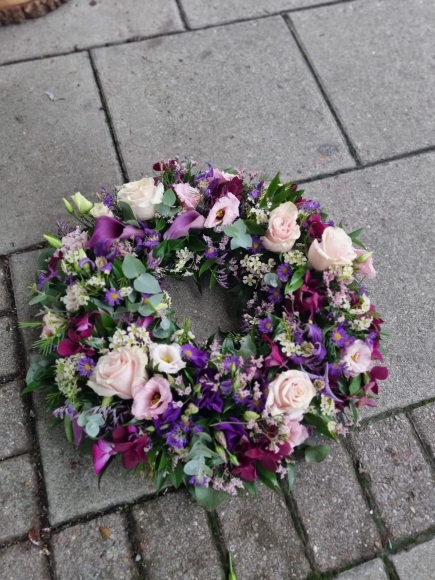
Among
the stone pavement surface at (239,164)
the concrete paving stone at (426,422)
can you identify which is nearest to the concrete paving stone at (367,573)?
the stone pavement surface at (239,164)

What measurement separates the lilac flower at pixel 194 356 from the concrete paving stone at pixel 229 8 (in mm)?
1823

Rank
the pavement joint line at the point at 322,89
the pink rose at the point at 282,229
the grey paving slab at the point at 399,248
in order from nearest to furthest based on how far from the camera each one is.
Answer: the pink rose at the point at 282,229, the grey paving slab at the point at 399,248, the pavement joint line at the point at 322,89

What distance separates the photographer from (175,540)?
1700 mm

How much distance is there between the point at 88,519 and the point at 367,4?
9.02ft

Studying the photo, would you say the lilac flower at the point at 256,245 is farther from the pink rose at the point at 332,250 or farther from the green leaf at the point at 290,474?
the green leaf at the point at 290,474

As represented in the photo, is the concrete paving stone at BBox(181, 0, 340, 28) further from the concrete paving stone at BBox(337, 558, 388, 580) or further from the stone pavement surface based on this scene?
the concrete paving stone at BBox(337, 558, 388, 580)

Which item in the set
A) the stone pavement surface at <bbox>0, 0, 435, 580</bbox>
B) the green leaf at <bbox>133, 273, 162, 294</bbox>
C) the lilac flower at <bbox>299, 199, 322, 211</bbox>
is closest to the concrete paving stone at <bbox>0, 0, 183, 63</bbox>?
the stone pavement surface at <bbox>0, 0, 435, 580</bbox>

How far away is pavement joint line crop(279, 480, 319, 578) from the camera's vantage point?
1.70 meters

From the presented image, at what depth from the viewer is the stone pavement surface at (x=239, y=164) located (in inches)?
67.2

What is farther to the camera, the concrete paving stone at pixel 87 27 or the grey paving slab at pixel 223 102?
the concrete paving stone at pixel 87 27

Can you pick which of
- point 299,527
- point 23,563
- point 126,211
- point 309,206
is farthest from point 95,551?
point 309,206

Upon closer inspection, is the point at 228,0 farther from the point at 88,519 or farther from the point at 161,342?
the point at 88,519

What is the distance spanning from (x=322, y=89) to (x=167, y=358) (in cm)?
165

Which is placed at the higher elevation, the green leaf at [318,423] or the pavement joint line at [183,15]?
the pavement joint line at [183,15]
